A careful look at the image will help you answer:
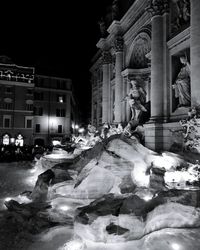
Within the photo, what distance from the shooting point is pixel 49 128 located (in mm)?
41125

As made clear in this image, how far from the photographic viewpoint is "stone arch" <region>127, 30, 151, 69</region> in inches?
780

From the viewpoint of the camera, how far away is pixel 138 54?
69.2 ft

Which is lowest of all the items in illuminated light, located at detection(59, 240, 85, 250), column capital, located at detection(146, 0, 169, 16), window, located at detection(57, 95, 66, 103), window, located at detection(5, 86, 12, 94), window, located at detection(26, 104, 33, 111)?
illuminated light, located at detection(59, 240, 85, 250)

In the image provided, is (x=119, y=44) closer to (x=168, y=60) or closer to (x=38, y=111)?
(x=168, y=60)

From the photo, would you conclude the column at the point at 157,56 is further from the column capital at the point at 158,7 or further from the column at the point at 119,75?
the column at the point at 119,75

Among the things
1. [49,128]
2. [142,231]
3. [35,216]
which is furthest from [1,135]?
[142,231]

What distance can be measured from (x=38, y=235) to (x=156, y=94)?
1142cm

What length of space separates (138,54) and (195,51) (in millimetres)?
9868

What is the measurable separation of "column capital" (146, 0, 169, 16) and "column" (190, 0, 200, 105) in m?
3.20

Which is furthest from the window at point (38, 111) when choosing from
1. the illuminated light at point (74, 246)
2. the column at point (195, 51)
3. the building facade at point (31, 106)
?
the illuminated light at point (74, 246)

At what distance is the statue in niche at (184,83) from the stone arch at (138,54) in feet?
21.7

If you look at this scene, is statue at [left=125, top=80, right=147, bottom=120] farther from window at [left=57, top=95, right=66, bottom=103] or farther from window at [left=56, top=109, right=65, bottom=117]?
window at [left=57, top=95, right=66, bottom=103]

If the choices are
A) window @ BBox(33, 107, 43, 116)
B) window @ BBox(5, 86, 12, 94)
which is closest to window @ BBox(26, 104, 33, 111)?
window @ BBox(33, 107, 43, 116)

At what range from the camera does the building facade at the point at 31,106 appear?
3791 cm
